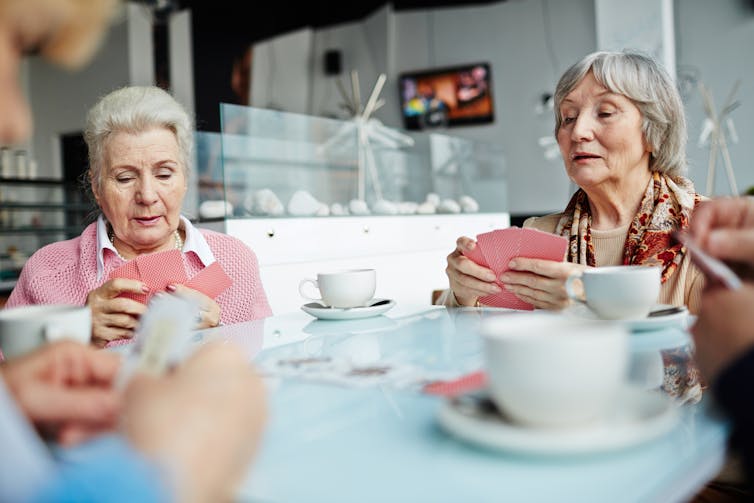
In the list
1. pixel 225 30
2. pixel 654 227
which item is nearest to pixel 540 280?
pixel 654 227

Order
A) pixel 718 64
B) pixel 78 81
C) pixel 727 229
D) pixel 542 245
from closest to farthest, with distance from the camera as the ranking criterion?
pixel 727 229, pixel 542 245, pixel 718 64, pixel 78 81

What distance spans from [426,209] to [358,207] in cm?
70

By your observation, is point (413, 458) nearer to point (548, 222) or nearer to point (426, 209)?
point (548, 222)

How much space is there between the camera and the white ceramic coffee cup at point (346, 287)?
146cm

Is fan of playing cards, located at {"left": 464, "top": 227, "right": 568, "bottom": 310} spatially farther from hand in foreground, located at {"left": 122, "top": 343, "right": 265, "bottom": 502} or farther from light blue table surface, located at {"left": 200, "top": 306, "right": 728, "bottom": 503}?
hand in foreground, located at {"left": 122, "top": 343, "right": 265, "bottom": 502}

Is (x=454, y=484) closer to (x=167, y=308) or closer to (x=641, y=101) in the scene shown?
(x=167, y=308)

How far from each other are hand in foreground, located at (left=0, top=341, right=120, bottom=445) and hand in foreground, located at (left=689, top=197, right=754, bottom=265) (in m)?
0.70

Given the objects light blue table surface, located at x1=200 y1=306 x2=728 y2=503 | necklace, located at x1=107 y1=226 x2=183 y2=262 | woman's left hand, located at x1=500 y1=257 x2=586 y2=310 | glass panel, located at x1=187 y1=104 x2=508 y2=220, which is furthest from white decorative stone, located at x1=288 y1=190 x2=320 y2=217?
light blue table surface, located at x1=200 y1=306 x2=728 y2=503

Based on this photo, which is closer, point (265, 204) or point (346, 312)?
point (346, 312)

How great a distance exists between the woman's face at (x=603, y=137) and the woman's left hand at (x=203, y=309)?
3.34ft

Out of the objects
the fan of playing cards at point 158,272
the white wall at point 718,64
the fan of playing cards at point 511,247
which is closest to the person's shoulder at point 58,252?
the fan of playing cards at point 158,272

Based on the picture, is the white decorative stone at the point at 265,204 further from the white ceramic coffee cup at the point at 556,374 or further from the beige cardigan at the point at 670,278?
the white ceramic coffee cup at the point at 556,374

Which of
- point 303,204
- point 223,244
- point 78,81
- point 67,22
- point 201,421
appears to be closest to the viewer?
point 201,421

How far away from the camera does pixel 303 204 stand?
131 inches
